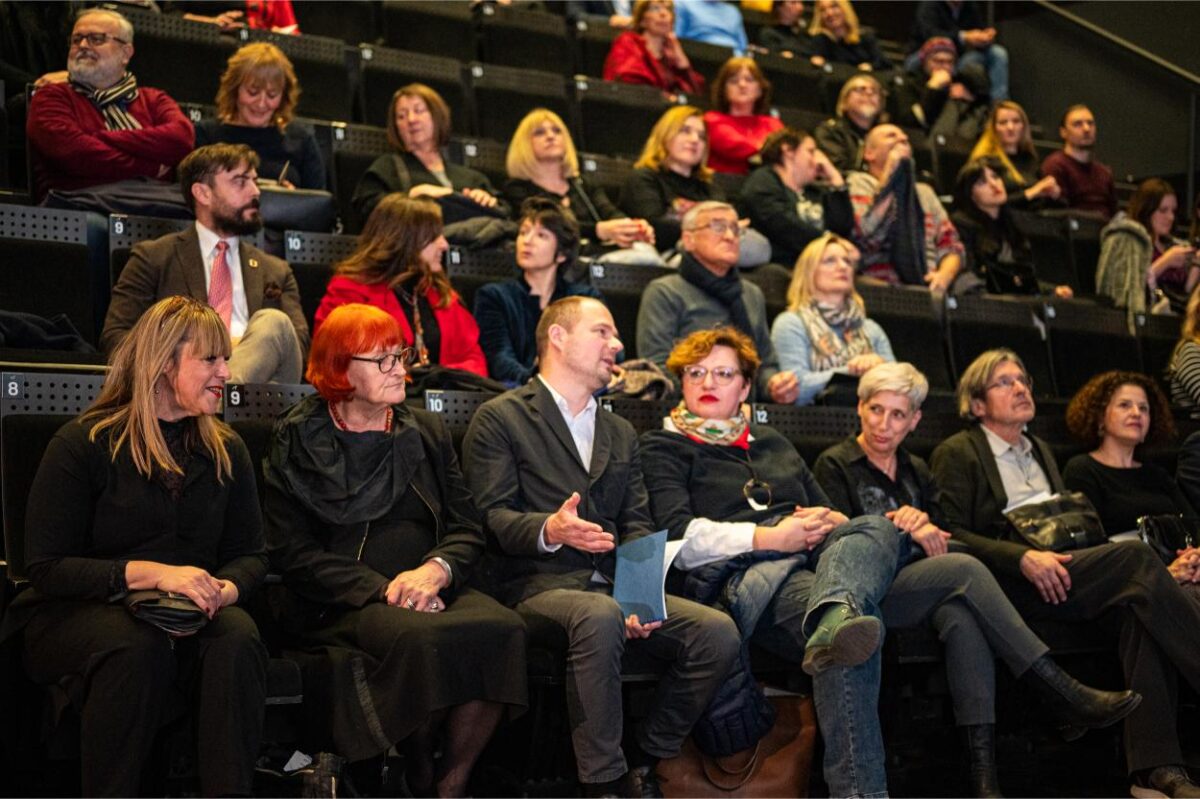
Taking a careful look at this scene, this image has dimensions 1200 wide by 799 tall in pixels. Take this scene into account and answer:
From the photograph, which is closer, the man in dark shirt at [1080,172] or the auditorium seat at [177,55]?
the auditorium seat at [177,55]

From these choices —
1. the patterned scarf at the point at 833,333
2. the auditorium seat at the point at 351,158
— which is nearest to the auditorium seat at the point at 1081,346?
the patterned scarf at the point at 833,333

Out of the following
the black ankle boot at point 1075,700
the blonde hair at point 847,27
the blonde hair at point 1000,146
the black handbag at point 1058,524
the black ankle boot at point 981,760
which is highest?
the blonde hair at point 847,27

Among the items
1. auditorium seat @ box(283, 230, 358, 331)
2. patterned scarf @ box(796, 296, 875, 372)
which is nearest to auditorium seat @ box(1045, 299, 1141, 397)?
patterned scarf @ box(796, 296, 875, 372)

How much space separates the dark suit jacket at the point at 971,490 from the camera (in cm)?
400

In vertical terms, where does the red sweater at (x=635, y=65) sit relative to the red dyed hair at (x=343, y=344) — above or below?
above

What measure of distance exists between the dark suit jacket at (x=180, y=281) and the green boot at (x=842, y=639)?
163cm

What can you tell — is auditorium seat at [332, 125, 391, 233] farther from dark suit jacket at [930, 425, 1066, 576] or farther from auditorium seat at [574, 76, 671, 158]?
dark suit jacket at [930, 425, 1066, 576]

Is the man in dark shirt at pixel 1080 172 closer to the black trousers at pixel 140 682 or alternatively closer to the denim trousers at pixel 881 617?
the denim trousers at pixel 881 617

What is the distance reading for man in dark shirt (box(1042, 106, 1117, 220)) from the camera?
699 centimetres

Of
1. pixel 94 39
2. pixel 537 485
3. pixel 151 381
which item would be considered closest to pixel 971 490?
pixel 537 485

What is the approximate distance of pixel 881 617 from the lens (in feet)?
11.1

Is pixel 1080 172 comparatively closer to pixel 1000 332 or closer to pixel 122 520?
pixel 1000 332

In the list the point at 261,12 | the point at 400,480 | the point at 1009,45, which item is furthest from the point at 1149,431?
the point at 1009,45

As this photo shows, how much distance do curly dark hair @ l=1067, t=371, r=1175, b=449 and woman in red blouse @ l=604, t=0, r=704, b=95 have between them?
2.86 meters
